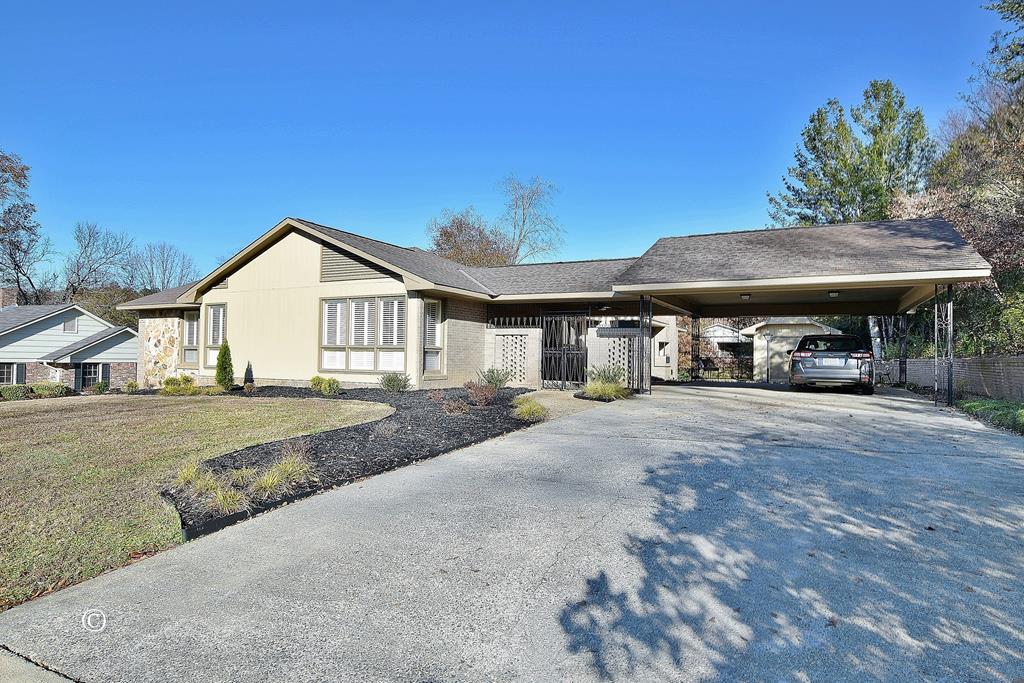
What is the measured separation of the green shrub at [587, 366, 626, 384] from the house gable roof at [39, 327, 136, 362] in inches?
1042

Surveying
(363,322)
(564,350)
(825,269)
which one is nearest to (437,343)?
(363,322)

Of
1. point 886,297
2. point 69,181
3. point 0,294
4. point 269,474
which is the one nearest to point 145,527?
point 269,474

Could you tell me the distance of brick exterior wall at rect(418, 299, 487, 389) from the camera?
51.2 feet

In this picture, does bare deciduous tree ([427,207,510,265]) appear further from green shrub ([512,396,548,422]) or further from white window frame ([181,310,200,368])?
green shrub ([512,396,548,422])

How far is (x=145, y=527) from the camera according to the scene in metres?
4.29

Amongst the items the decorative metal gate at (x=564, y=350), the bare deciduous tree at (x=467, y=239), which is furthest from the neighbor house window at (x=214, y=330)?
the bare deciduous tree at (x=467, y=239)

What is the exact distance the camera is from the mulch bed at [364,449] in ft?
15.5

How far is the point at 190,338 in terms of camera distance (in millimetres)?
20438

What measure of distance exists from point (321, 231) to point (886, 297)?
16319 mm

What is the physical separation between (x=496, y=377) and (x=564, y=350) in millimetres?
2387

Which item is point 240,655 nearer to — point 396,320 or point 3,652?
point 3,652

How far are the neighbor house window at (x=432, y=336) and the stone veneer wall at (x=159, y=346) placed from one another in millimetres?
11131

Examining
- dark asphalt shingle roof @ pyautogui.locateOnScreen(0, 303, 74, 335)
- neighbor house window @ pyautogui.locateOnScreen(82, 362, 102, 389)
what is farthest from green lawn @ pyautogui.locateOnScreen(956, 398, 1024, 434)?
dark asphalt shingle roof @ pyautogui.locateOnScreen(0, 303, 74, 335)

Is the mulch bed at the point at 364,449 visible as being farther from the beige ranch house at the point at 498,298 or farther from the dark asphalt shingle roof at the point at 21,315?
the dark asphalt shingle roof at the point at 21,315
